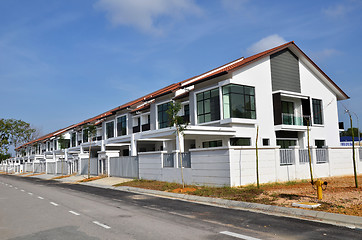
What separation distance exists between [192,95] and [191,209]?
624 inches

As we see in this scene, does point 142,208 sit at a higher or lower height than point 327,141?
lower

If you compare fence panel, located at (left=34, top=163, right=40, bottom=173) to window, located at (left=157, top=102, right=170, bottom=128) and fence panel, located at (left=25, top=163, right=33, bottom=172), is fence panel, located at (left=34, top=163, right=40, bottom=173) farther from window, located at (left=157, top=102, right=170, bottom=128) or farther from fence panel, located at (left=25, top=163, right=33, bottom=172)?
window, located at (left=157, top=102, right=170, bottom=128)

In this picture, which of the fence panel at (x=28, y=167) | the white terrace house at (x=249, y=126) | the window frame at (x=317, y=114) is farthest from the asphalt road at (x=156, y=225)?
the fence panel at (x=28, y=167)

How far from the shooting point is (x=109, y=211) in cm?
1136

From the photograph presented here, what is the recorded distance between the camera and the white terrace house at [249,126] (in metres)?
17.9

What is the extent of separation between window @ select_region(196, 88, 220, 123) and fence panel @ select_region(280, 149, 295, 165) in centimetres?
634

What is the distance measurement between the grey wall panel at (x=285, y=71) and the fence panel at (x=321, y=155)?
715cm

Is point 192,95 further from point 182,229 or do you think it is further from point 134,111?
point 182,229

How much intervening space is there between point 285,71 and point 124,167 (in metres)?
16.6

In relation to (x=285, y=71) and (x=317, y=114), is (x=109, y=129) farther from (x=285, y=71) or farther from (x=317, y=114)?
(x=317, y=114)

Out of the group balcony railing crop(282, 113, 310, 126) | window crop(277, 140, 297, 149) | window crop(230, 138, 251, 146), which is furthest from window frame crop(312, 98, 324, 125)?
window crop(230, 138, 251, 146)

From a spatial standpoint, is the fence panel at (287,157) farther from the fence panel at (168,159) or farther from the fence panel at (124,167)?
the fence panel at (124,167)

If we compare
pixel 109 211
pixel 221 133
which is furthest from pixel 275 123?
pixel 109 211

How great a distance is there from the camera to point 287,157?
1942cm
